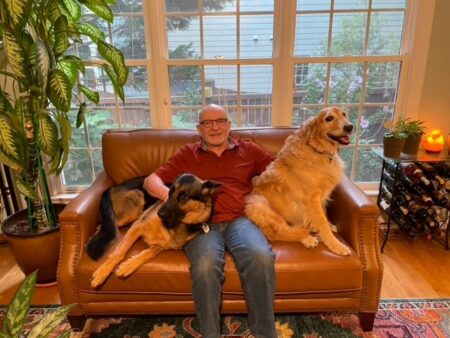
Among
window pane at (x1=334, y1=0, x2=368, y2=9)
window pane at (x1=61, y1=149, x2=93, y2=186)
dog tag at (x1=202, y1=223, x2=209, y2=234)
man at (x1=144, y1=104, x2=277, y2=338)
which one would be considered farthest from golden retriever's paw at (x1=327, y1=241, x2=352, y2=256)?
window pane at (x1=61, y1=149, x2=93, y2=186)

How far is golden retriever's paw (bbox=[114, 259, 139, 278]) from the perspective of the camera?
4.93ft

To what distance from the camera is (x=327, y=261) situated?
1.54 meters

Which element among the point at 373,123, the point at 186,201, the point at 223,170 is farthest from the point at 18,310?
the point at 373,123

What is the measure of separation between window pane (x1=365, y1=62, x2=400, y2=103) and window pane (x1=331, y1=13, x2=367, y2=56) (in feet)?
0.67

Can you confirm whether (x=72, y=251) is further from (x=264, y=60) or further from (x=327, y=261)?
(x=264, y=60)

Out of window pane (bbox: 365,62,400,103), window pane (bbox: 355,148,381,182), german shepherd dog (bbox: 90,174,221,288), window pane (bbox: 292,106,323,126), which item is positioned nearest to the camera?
german shepherd dog (bbox: 90,174,221,288)

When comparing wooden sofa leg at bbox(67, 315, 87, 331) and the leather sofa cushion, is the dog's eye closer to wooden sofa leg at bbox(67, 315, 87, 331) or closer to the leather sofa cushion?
the leather sofa cushion

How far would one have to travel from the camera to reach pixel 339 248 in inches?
62.6

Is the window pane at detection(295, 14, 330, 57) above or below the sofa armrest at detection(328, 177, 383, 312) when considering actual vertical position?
above

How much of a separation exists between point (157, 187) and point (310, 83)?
1.61 meters

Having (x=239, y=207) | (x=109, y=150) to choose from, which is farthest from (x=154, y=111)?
(x=239, y=207)

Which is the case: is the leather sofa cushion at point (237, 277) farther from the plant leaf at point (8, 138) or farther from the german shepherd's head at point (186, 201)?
the plant leaf at point (8, 138)

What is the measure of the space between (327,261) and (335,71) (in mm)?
1699

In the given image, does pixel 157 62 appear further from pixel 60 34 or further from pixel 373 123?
pixel 373 123
